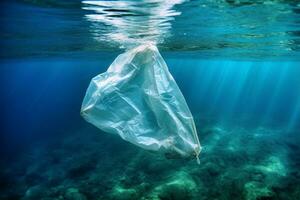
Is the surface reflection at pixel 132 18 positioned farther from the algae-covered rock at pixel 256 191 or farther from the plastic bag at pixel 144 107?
the algae-covered rock at pixel 256 191

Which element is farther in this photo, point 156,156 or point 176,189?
point 156,156

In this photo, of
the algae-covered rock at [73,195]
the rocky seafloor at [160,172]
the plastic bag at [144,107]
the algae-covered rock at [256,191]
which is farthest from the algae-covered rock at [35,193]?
the plastic bag at [144,107]

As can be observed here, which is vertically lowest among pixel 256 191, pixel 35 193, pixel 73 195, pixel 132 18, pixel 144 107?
pixel 35 193

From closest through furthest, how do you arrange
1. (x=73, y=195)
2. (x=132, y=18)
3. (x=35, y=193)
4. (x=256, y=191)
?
(x=132, y=18)
(x=256, y=191)
(x=73, y=195)
(x=35, y=193)

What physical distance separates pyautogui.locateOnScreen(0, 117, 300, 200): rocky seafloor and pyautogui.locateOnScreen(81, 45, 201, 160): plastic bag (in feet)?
22.0

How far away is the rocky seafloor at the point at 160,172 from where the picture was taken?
Answer: 12.3 meters

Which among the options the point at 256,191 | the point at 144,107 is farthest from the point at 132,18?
the point at 256,191

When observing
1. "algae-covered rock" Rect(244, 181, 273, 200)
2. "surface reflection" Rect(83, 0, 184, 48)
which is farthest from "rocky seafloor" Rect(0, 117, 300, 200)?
"surface reflection" Rect(83, 0, 184, 48)

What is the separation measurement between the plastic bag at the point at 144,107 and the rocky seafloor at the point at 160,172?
22.0 feet

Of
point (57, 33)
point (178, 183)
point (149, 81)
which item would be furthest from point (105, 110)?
point (57, 33)

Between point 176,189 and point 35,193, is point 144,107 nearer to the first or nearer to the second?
point 176,189

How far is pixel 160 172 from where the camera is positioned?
1427 cm

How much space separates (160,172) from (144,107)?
8862 mm

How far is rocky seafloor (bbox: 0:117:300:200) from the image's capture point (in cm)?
1227
